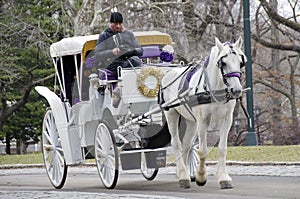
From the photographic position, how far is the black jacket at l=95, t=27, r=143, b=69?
13.6 metres

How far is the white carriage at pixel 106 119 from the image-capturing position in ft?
44.3

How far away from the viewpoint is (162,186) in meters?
13.9

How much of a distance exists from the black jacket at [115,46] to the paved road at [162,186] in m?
2.11

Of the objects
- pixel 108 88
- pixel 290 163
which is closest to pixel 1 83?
pixel 290 163

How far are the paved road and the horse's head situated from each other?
153 cm

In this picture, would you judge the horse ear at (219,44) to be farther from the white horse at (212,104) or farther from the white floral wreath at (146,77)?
the white floral wreath at (146,77)

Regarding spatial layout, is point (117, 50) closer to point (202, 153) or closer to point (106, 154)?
point (106, 154)

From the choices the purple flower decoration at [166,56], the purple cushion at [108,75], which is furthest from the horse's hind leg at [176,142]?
the purple flower decoration at [166,56]

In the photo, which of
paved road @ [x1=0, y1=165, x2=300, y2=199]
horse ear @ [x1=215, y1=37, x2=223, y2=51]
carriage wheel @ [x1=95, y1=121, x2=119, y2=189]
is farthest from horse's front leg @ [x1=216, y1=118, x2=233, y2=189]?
carriage wheel @ [x1=95, y1=121, x2=119, y2=189]

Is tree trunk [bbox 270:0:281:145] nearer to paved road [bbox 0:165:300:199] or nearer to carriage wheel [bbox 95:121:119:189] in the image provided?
paved road [bbox 0:165:300:199]

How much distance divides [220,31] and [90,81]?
77.6 ft

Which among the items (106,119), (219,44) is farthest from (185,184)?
(219,44)

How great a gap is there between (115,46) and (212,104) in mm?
2291

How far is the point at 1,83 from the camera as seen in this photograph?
31609 mm
